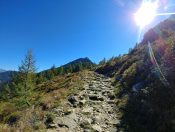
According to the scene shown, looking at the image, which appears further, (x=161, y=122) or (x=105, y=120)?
(x=105, y=120)

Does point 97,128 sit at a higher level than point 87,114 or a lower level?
lower

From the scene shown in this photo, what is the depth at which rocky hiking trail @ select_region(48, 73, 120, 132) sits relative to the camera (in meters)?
12.9

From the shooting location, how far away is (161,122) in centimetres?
1170

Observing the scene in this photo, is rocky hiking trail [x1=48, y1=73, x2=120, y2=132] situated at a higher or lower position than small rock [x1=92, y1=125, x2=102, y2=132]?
higher

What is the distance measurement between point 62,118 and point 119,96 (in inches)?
285

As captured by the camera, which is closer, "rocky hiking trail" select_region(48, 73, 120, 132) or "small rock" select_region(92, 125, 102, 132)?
"small rock" select_region(92, 125, 102, 132)

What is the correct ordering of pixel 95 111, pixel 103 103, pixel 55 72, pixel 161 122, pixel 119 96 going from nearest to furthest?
pixel 161 122 → pixel 95 111 → pixel 103 103 → pixel 119 96 → pixel 55 72

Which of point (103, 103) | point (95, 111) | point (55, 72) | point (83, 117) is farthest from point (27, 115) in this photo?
point (55, 72)

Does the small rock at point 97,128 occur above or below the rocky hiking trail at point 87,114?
below

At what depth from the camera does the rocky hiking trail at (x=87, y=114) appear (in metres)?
12.9

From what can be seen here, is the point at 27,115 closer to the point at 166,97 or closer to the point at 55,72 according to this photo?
the point at 166,97

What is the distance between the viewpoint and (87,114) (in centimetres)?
1536

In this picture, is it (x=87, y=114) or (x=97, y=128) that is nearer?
(x=97, y=128)

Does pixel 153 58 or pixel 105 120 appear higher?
pixel 153 58
